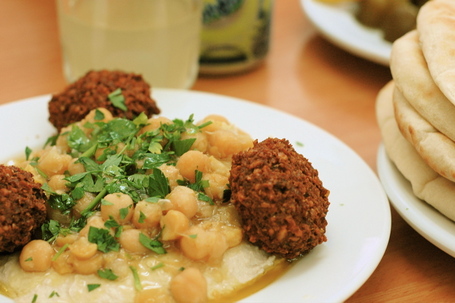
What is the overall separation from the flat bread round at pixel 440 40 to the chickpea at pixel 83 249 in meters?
1.23

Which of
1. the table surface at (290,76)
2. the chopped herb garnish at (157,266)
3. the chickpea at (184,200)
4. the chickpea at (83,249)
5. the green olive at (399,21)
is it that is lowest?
the table surface at (290,76)

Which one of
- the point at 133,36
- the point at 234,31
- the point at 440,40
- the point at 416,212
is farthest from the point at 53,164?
the point at 234,31

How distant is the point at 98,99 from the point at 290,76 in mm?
1609

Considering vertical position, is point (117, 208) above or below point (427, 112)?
below

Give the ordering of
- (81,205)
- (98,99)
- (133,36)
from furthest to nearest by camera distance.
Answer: (133,36) < (98,99) < (81,205)

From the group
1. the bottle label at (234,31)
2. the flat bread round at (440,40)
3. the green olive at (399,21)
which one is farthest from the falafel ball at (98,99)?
the green olive at (399,21)

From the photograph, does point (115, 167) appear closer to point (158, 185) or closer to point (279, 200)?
point (158, 185)

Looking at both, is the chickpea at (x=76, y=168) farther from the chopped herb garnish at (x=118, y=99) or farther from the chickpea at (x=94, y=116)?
the chopped herb garnish at (x=118, y=99)

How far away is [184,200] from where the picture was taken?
183cm

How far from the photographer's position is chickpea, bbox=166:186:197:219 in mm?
1824

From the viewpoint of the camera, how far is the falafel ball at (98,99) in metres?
2.38

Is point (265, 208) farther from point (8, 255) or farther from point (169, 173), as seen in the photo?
point (8, 255)

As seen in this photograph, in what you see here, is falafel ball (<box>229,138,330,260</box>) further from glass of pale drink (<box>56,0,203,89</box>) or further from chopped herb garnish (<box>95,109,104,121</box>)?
glass of pale drink (<box>56,0,203,89</box>)

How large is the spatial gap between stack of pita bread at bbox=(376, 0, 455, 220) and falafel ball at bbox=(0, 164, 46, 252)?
1271mm
